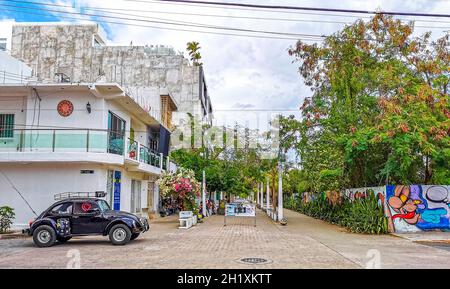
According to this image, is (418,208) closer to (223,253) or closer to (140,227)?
(223,253)

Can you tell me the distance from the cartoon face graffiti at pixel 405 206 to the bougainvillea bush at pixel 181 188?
10.4 m

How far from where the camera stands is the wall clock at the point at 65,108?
808 inches

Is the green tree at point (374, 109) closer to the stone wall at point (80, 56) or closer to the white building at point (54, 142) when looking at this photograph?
the white building at point (54, 142)

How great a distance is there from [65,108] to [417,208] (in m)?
16.8

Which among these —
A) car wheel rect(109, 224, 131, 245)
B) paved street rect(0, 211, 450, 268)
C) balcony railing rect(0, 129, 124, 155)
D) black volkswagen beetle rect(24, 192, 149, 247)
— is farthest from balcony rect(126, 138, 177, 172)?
car wheel rect(109, 224, 131, 245)

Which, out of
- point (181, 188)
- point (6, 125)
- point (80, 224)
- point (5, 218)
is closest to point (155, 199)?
point (181, 188)

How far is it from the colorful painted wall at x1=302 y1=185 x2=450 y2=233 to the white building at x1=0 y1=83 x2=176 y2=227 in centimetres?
1264

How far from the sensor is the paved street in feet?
35.0

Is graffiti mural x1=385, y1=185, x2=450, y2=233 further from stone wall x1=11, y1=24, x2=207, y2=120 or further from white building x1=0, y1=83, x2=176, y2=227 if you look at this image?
stone wall x1=11, y1=24, x2=207, y2=120

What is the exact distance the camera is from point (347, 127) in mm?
22656

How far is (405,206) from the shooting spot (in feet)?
64.1

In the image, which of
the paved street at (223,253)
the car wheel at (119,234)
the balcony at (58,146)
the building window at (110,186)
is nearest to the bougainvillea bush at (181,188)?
the building window at (110,186)
